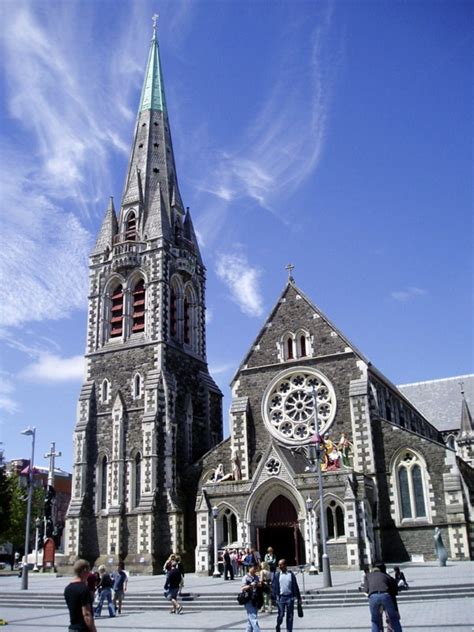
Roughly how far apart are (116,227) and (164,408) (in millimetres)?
13721

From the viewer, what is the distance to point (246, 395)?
35188mm

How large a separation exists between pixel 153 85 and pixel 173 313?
19.2 meters

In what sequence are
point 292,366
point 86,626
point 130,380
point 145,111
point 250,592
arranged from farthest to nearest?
point 145,111 < point 130,380 < point 292,366 < point 250,592 < point 86,626

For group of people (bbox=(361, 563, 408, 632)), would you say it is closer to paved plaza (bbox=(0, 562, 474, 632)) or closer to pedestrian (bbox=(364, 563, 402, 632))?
pedestrian (bbox=(364, 563, 402, 632))

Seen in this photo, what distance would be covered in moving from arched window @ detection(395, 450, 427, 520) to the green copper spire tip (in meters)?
30.8

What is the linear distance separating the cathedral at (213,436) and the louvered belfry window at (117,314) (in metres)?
0.13

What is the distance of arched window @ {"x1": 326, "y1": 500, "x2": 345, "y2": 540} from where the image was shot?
92.8 ft

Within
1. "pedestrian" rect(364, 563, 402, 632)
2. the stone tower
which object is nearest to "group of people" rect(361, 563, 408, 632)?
"pedestrian" rect(364, 563, 402, 632)

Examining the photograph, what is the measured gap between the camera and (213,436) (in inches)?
1599

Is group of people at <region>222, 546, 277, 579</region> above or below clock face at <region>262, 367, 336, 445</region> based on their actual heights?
below

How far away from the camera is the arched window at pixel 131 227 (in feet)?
138

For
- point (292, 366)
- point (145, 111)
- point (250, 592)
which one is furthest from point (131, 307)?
point (250, 592)

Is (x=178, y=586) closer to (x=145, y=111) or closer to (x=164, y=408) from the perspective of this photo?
(x=164, y=408)

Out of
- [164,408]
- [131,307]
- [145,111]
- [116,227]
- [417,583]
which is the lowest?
[417,583]
